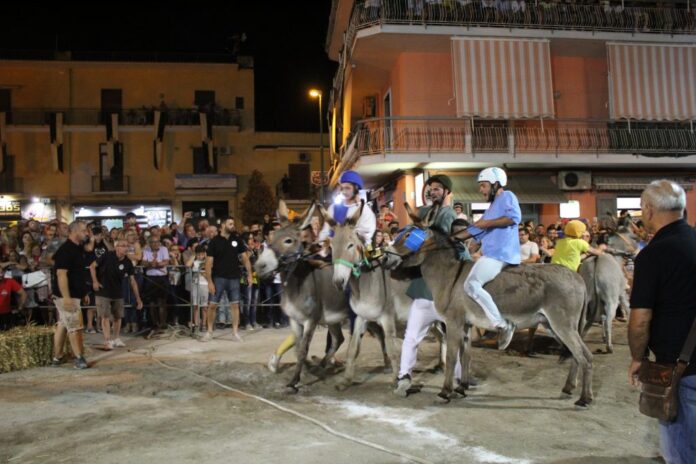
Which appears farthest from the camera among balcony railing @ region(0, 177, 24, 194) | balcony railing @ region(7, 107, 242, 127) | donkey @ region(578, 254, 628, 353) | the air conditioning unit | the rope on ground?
balcony railing @ region(7, 107, 242, 127)

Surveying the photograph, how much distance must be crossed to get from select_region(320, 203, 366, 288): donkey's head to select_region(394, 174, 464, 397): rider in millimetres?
886

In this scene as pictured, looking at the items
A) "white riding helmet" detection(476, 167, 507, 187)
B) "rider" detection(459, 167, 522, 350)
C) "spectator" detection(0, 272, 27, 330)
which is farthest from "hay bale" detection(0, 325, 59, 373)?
"white riding helmet" detection(476, 167, 507, 187)

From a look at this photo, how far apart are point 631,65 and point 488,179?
18.1m

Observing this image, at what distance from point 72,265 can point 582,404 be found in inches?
308

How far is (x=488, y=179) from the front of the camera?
290 inches

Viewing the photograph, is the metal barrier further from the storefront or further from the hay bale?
the storefront

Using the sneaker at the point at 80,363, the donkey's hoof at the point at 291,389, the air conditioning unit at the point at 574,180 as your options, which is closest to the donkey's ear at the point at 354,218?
the donkey's hoof at the point at 291,389

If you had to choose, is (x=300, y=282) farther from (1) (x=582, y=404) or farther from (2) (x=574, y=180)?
(2) (x=574, y=180)

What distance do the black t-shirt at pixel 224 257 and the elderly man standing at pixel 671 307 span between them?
9755 millimetres

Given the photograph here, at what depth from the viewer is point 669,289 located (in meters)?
3.44

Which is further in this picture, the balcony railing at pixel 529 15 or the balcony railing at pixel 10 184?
the balcony railing at pixel 10 184

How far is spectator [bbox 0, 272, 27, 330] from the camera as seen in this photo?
1184 cm

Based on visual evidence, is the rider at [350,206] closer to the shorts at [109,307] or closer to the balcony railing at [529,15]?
the shorts at [109,307]

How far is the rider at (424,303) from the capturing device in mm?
7578
